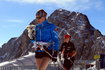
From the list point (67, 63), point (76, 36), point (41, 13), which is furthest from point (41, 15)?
point (76, 36)

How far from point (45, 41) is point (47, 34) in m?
0.15

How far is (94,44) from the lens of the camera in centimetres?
15500

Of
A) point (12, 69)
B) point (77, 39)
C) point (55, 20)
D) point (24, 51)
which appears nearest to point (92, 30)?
point (77, 39)

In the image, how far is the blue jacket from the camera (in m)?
6.25

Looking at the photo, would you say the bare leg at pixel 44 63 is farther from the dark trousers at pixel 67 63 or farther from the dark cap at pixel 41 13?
the dark trousers at pixel 67 63

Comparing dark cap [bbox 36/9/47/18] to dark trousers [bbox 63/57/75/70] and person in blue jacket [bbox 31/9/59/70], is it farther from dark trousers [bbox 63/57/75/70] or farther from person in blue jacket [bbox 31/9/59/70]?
dark trousers [bbox 63/57/75/70]

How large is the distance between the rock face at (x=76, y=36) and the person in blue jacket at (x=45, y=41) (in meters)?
136

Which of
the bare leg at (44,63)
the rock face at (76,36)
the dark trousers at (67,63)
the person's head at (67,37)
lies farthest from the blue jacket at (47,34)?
the rock face at (76,36)

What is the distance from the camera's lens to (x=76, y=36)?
555ft

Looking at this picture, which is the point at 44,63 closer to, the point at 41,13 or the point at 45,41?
the point at 45,41

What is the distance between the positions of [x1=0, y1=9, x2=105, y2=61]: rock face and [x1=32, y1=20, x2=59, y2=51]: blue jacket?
447 ft

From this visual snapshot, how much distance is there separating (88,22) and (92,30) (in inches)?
354

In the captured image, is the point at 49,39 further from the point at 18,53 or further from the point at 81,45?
the point at 18,53

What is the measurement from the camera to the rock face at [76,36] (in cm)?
15450
